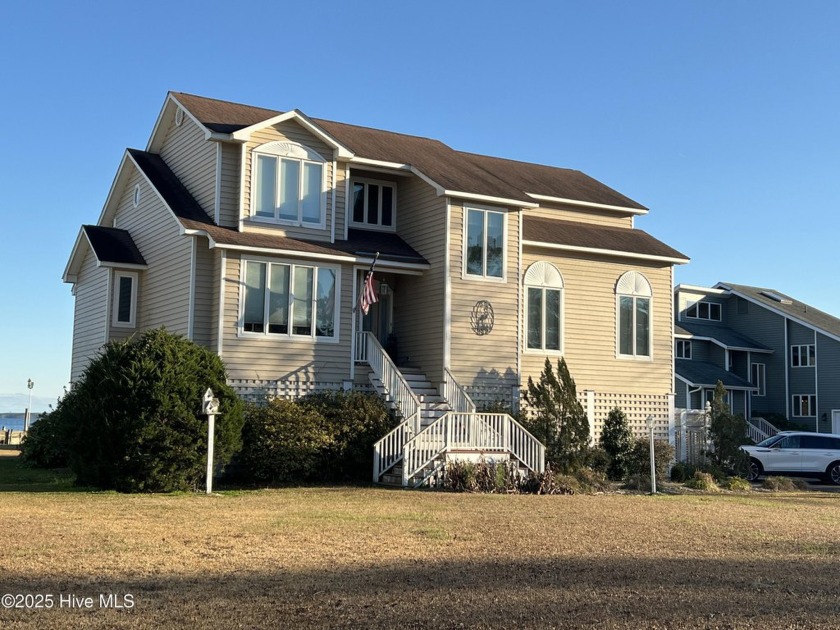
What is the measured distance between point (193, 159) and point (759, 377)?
34238 millimetres

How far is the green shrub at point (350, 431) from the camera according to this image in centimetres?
2122

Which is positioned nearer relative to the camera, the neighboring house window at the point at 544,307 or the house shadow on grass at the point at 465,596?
the house shadow on grass at the point at 465,596

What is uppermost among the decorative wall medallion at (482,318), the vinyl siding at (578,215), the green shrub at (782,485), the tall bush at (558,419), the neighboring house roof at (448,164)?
the neighboring house roof at (448,164)

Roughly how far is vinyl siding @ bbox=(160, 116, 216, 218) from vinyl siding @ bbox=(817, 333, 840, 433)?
110ft

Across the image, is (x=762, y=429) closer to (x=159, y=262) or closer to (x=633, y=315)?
(x=633, y=315)

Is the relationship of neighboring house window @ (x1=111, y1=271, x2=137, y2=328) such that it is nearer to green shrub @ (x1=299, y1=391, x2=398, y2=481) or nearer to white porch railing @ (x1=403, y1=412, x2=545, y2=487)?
green shrub @ (x1=299, y1=391, x2=398, y2=481)

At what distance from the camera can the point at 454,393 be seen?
23.4 m

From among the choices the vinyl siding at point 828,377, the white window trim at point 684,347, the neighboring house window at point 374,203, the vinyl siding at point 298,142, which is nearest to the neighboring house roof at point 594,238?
the neighboring house window at point 374,203

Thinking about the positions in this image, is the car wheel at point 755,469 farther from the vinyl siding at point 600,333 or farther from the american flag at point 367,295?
the american flag at point 367,295

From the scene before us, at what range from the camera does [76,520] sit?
43.3 ft

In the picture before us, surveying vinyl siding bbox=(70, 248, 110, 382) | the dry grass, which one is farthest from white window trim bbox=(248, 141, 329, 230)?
the dry grass

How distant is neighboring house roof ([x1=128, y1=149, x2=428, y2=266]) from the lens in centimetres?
2225

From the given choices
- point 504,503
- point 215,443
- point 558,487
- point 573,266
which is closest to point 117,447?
point 215,443

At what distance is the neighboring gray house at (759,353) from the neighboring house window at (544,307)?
60.4 feet
